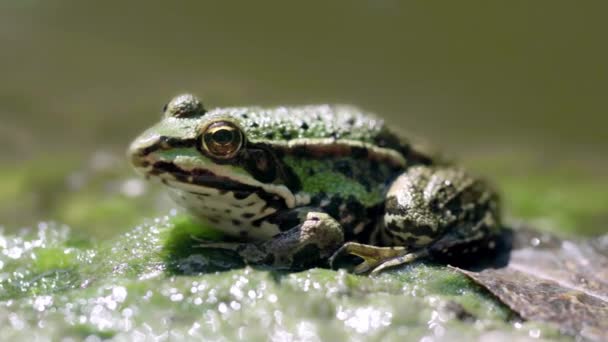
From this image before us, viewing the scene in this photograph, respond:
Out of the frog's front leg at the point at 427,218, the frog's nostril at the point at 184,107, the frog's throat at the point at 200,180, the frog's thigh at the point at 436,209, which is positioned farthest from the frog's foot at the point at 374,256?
the frog's nostril at the point at 184,107

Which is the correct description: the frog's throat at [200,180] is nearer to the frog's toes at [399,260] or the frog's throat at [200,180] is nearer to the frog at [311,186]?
the frog at [311,186]

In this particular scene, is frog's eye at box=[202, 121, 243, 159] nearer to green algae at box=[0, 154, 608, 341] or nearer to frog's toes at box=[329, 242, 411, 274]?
green algae at box=[0, 154, 608, 341]

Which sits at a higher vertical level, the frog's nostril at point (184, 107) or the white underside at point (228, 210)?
the frog's nostril at point (184, 107)

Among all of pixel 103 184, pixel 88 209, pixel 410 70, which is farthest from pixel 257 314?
pixel 410 70

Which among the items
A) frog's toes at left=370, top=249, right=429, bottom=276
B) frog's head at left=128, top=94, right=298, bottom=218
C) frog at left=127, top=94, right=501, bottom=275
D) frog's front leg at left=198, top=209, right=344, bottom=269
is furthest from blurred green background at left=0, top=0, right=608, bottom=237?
frog's front leg at left=198, top=209, right=344, bottom=269

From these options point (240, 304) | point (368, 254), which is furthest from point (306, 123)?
point (240, 304)

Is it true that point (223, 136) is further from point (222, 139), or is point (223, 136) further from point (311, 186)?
point (311, 186)
